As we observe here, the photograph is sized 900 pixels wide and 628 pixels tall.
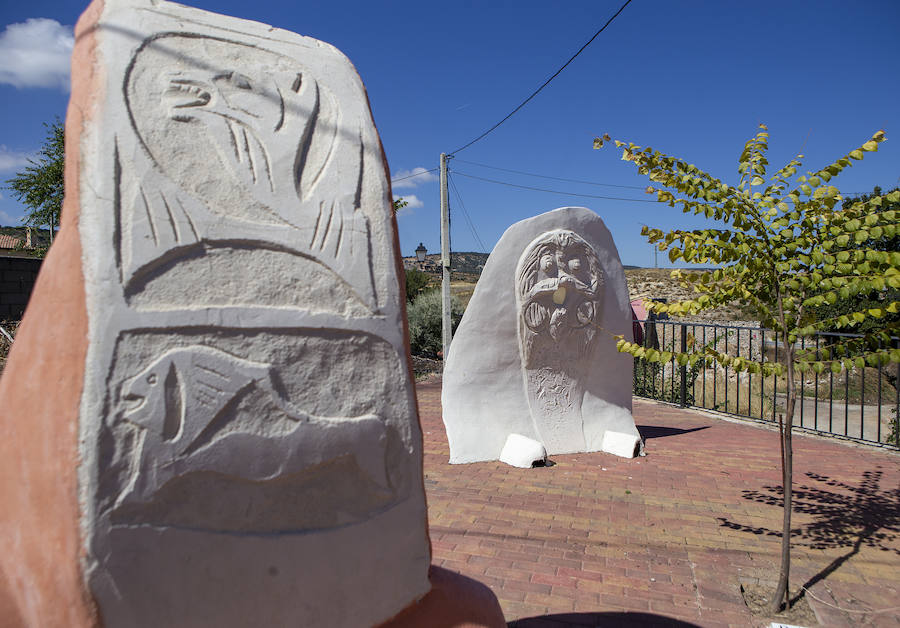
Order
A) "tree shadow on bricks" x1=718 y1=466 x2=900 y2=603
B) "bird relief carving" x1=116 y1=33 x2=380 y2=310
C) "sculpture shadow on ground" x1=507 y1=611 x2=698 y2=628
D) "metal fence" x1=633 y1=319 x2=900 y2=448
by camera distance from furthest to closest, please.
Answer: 1. "metal fence" x1=633 y1=319 x2=900 y2=448
2. "tree shadow on bricks" x1=718 y1=466 x2=900 y2=603
3. "sculpture shadow on ground" x1=507 y1=611 x2=698 y2=628
4. "bird relief carving" x1=116 y1=33 x2=380 y2=310

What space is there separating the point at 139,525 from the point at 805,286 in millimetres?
3646

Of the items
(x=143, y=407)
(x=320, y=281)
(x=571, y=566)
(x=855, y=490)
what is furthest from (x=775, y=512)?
(x=143, y=407)

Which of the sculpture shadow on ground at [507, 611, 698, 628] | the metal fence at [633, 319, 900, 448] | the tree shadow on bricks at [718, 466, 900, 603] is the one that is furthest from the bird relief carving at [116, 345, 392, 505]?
the metal fence at [633, 319, 900, 448]

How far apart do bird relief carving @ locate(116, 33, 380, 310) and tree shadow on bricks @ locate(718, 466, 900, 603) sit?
393 cm

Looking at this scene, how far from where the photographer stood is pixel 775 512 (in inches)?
200

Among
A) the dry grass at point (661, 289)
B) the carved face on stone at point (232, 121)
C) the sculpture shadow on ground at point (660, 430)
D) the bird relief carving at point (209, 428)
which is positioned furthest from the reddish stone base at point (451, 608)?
the dry grass at point (661, 289)

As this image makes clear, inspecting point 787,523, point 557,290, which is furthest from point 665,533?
point 557,290

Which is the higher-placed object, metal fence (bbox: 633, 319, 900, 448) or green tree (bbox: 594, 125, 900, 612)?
green tree (bbox: 594, 125, 900, 612)

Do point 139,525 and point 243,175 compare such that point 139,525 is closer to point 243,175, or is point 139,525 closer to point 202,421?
point 202,421

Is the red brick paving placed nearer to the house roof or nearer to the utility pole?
the utility pole

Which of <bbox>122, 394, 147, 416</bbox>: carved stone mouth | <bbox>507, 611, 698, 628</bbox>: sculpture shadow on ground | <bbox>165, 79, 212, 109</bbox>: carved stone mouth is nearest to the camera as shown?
<bbox>122, 394, 147, 416</bbox>: carved stone mouth

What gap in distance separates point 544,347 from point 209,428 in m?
5.55

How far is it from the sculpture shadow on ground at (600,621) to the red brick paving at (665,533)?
0.01 m

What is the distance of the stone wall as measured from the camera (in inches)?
440
